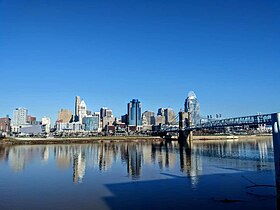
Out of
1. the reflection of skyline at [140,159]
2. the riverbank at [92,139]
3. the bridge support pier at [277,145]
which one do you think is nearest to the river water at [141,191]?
the bridge support pier at [277,145]

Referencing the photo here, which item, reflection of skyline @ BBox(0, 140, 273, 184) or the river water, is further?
reflection of skyline @ BBox(0, 140, 273, 184)

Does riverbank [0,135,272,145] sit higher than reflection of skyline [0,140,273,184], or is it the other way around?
riverbank [0,135,272,145]

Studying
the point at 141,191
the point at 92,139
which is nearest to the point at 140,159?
the point at 141,191

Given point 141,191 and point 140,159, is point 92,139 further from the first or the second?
point 141,191

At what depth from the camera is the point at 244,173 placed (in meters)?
26.8

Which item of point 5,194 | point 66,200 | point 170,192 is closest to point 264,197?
point 170,192

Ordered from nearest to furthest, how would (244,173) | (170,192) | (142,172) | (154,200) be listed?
(154,200) < (170,192) < (244,173) < (142,172)

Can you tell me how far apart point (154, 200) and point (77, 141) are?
9526 centimetres

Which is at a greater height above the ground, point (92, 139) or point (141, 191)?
point (92, 139)

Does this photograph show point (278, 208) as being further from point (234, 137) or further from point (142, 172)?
point (234, 137)

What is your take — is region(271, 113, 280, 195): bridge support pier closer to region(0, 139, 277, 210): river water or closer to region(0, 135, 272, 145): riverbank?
region(0, 139, 277, 210): river water

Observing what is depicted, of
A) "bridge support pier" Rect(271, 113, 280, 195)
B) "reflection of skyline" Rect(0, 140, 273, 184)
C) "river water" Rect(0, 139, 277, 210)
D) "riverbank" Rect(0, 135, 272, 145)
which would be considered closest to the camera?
"river water" Rect(0, 139, 277, 210)

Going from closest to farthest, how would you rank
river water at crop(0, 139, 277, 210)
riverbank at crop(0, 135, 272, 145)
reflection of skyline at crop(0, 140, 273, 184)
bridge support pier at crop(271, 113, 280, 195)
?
1. river water at crop(0, 139, 277, 210)
2. bridge support pier at crop(271, 113, 280, 195)
3. reflection of skyline at crop(0, 140, 273, 184)
4. riverbank at crop(0, 135, 272, 145)

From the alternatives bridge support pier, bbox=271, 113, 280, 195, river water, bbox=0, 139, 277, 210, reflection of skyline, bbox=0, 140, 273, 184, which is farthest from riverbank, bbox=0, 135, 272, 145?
bridge support pier, bbox=271, 113, 280, 195
